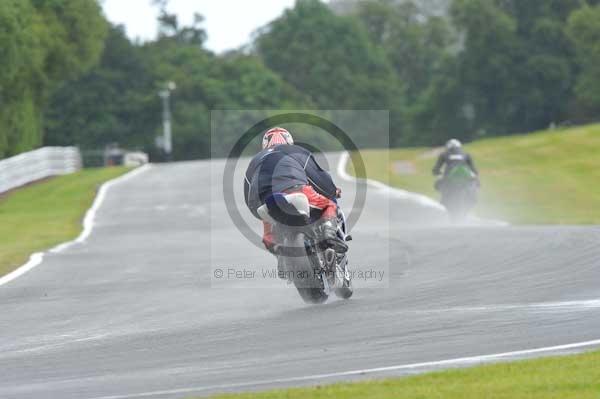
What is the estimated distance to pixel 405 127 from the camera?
106 metres

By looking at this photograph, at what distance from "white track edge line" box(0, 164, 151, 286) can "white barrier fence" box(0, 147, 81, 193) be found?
3356 millimetres

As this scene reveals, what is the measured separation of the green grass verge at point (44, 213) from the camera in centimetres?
2038

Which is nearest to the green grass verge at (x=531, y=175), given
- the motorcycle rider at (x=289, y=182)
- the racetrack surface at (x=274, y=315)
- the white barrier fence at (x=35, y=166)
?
the racetrack surface at (x=274, y=315)

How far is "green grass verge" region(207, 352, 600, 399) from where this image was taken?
6531 millimetres

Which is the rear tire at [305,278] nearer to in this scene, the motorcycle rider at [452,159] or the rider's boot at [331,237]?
the rider's boot at [331,237]

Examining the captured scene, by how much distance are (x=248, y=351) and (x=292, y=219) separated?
100 inches

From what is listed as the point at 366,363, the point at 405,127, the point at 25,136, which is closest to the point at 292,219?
the point at 366,363

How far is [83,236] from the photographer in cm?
2272

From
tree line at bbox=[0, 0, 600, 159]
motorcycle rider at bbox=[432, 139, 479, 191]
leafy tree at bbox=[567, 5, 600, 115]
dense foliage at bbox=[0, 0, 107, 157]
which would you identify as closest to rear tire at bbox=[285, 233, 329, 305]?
motorcycle rider at bbox=[432, 139, 479, 191]

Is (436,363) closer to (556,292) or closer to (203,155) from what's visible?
(556,292)

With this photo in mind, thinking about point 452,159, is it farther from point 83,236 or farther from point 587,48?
point 587,48

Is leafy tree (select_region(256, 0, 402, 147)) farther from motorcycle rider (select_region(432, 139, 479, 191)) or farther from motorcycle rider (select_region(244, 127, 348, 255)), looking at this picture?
motorcycle rider (select_region(244, 127, 348, 255))

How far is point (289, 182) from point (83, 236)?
1246 centimetres

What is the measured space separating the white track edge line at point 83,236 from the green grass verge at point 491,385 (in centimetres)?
853
